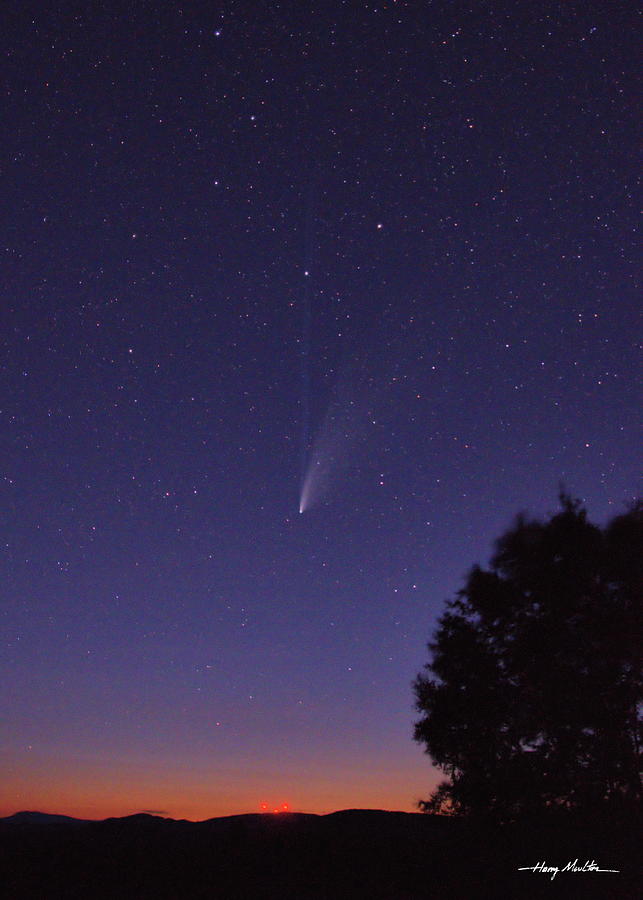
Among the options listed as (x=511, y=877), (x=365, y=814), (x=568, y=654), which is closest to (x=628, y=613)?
(x=568, y=654)

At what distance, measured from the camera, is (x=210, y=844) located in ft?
61.6

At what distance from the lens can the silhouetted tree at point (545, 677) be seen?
49.2 ft

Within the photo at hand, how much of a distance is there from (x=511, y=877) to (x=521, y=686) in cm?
460

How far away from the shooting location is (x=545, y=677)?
52.0ft

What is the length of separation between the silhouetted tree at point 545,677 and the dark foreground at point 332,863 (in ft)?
3.07

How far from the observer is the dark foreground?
41.2 feet
